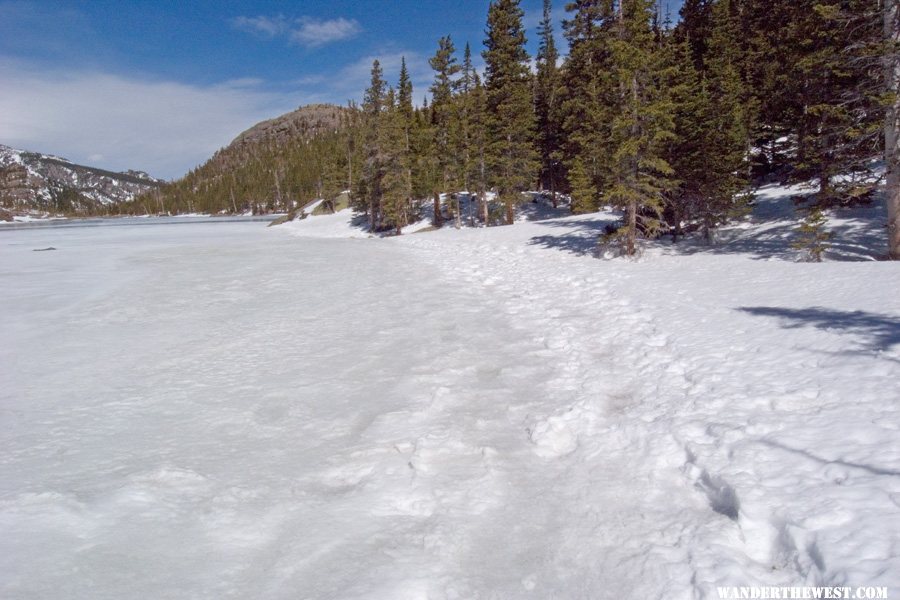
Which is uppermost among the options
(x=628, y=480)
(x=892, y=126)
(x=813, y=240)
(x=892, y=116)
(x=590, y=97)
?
(x=590, y=97)

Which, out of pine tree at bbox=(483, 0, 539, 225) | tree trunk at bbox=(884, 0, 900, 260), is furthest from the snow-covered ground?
pine tree at bbox=(483, 0, 539, 225)

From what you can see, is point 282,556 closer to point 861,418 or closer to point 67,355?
point 861,418

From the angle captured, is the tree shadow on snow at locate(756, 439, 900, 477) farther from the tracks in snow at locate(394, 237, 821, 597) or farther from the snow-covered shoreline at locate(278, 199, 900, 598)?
the tracks in snow at locate(394, 237, 821, 597)

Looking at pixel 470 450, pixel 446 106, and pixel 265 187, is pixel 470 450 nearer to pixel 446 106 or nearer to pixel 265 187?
pixel 446 106

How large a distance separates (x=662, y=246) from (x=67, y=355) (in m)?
17.8

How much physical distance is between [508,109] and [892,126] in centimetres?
2359

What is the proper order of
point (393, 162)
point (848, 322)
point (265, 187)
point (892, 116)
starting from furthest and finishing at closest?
point (265, 187), point (393, 162), point (892, 116), point (848, 322)

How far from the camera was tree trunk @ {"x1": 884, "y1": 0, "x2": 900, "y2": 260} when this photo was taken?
448 inches

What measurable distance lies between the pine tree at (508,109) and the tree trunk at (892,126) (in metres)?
21.7

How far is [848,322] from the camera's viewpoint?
662 cm

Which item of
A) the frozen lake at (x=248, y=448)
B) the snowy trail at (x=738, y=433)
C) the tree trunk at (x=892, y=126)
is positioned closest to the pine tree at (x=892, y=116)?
the tree trunk at (x=892, y=126)

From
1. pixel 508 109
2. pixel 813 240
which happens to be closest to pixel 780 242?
pixel 813 240

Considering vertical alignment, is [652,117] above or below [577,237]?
above

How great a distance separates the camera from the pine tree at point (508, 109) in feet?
107
